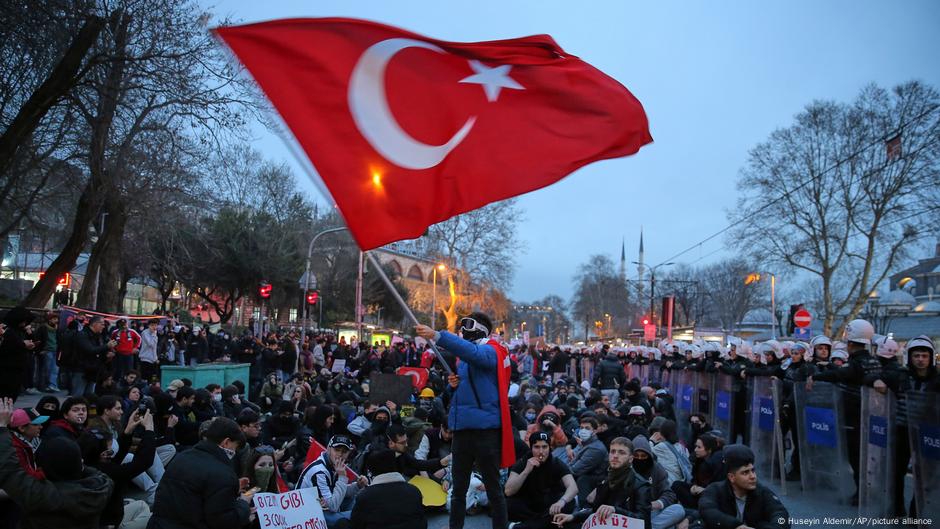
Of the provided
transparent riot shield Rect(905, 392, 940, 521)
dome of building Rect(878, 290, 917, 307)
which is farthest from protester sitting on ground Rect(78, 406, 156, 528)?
dome of building Rect(878, 290, 917, 307)

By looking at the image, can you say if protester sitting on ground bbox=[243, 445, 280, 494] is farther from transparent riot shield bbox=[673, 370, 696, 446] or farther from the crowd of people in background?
transparent riot shield bbox=[673, 370, 696, 446]

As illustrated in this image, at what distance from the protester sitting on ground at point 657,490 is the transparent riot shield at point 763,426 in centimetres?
386

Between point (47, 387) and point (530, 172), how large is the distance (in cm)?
1511

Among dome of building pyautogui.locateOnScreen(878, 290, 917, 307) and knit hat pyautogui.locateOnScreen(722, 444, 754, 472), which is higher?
dome of building pyautogui.locateOnScreen(878, 290, 917, 307)

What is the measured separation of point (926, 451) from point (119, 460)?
692 cm

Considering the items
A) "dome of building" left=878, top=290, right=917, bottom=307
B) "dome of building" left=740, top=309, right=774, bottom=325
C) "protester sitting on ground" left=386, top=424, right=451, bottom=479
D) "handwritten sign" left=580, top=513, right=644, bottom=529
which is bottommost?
"protester sitting on ground" left=386, top=424, right=451, bottom=479

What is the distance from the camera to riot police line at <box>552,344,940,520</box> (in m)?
6.94

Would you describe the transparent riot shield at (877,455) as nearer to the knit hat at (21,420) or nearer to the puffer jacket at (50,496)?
the puffer jacket at (50,496)

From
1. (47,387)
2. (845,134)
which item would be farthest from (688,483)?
(845,134)

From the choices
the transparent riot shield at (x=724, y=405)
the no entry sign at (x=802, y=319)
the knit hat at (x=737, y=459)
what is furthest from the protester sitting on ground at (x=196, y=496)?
Result: the no entry sign at (x=802, y=319)

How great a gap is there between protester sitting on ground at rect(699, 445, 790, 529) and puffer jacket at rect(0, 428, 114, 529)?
4.11 m

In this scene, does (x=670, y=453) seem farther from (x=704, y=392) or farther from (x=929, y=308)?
(x=929, y=308)

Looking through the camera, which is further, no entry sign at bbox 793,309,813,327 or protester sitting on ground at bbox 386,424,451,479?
no entry sign at bbox 793,309,813,327

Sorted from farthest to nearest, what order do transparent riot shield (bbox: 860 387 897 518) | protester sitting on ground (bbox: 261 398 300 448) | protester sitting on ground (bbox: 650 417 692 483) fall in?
protester sitting on ground (bbox: 261 398 300 448), protester sitting on ground (bbox: 650 417 692 483), transparent riot shield (bbox: 860 387 897 518)
